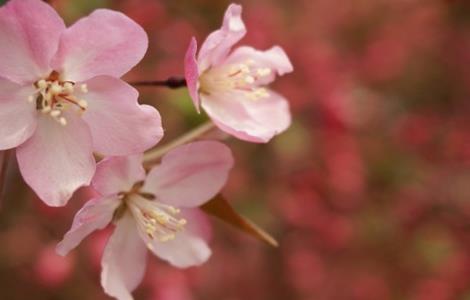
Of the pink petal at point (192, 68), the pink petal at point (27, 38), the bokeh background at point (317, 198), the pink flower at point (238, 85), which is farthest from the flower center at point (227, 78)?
the bokeh background at point (317, 198)

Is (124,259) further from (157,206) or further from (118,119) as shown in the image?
(118,119)

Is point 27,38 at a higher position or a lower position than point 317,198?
higher

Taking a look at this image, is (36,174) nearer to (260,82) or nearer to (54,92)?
(54,92)

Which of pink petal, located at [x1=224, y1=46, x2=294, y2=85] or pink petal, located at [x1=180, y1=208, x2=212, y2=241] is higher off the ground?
pink petal, located at [x1=224, y1=46, x2=294, y2=85]

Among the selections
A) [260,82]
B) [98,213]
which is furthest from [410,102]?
[98,213]

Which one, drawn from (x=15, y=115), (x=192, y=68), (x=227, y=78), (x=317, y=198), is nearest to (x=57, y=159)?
(x=15, y=115)

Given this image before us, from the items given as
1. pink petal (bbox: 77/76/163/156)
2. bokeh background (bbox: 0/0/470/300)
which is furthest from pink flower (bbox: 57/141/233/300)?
bokeh background (bbox: 0/0/470/300)

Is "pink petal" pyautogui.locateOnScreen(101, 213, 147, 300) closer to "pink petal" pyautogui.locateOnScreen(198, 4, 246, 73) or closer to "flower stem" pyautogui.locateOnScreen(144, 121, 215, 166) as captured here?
"flower stem" pyautogui.locateOnScreen(144, 121, 215, 166)
